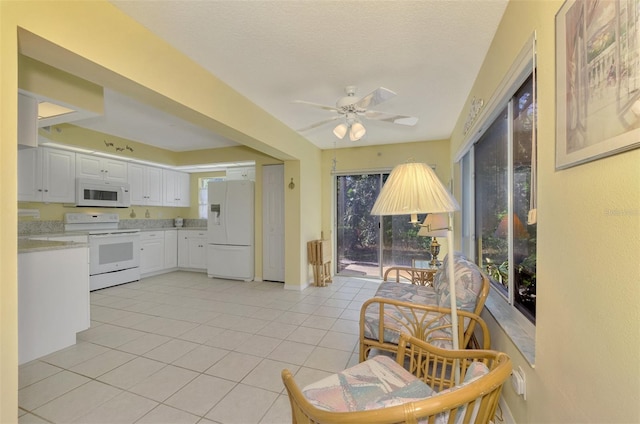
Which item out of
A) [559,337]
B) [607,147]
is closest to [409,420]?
[559,337]

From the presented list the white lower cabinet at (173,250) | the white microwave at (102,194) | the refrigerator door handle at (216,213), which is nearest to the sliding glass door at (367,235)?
the refrigerator door handle at (216,213)

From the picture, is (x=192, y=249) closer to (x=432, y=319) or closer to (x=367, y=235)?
(x=367, y=235)

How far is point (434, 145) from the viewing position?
4.55m

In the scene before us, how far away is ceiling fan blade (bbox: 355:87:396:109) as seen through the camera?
77.1 inches

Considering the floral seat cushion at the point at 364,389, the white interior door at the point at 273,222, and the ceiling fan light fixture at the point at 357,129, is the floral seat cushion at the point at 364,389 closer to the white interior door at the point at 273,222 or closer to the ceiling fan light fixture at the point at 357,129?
the ceiling fan light fixture at the point at 357,129

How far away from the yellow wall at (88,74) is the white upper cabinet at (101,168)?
3146 mm

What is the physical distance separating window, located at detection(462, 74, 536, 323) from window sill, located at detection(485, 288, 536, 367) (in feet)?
0.17

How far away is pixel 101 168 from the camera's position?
4.55 metres

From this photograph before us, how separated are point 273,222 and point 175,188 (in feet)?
9.20

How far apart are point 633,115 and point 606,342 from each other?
0.65m

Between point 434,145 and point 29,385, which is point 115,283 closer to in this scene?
point 29,385

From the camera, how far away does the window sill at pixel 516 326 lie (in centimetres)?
136

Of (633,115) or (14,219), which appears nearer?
(633,115)

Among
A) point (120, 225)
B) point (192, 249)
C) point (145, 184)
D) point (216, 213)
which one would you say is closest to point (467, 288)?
point (216, 213)
